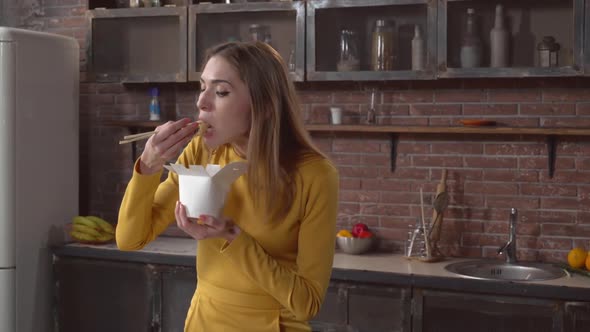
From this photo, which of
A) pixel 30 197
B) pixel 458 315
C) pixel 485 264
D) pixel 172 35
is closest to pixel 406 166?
pixel 485 264

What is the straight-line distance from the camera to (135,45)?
4043 mm

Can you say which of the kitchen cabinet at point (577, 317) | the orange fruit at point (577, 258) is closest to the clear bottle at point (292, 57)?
the orange fruit at point (577, 258)

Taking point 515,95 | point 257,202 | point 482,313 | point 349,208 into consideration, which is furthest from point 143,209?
point 515,95

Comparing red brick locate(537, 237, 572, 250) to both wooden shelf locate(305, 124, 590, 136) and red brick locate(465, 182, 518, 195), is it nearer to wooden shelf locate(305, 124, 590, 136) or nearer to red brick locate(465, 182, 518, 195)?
red brick locate(465, 182, 518, 195)

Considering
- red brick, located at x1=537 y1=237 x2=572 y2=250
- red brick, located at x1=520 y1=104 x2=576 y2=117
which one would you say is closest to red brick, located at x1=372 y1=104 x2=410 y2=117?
red brick, located at x1=520 y1=104 x2=576 y2=117

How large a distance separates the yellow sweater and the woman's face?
5.2 inches

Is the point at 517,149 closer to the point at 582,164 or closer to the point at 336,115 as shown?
the point at 582,164

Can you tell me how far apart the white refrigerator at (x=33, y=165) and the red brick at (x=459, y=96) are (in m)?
1.94

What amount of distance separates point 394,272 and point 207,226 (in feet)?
5.53

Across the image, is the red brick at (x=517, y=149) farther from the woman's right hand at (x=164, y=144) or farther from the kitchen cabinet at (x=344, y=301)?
the woman's right hand at (x=164, y=144)

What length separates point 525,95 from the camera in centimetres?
361

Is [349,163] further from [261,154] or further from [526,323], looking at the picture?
[261,154]

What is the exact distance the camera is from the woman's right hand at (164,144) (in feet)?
5.86

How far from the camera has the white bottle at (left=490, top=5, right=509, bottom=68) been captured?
11.1 feet
